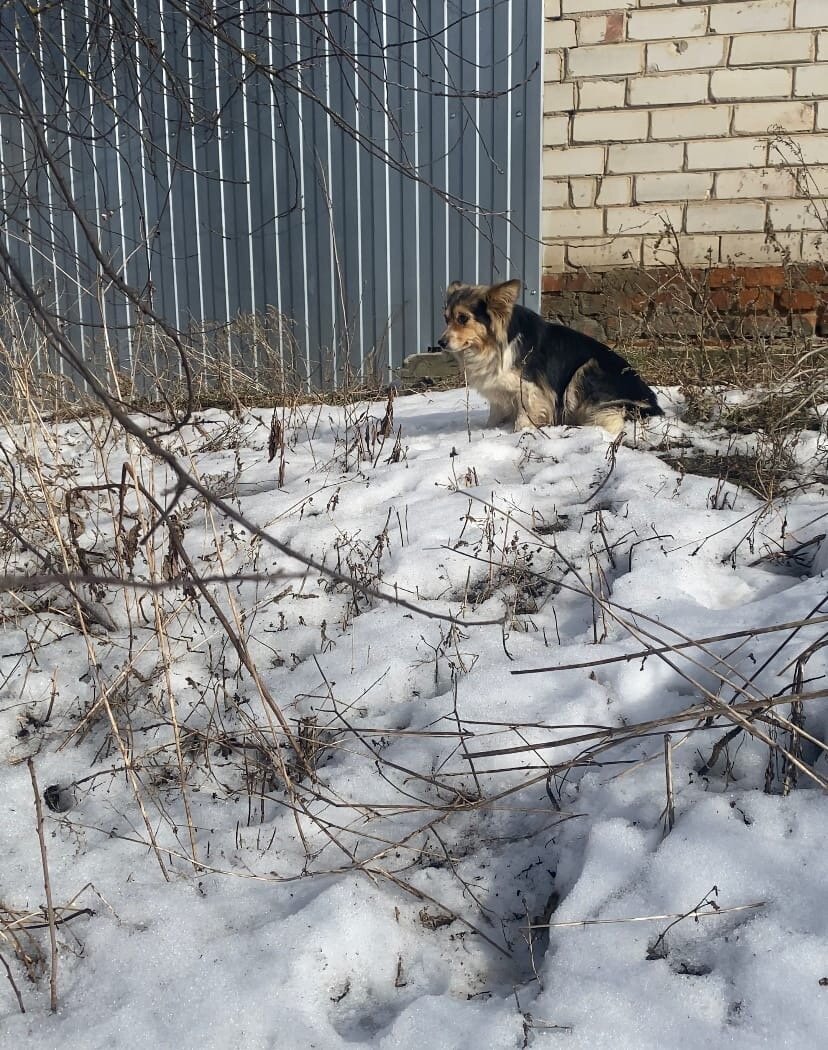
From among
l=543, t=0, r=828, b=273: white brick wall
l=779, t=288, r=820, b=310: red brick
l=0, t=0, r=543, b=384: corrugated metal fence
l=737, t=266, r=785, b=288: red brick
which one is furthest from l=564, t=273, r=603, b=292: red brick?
l=779, t=288, r=820, b=310: red brick

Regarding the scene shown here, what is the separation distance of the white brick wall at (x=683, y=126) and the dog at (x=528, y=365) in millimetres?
1647

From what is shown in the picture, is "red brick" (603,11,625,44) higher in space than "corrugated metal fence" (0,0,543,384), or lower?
higher

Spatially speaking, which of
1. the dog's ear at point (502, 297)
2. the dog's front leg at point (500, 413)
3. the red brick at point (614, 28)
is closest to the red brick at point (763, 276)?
the red brick at point (614, 28)

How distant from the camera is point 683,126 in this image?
20.0 ft

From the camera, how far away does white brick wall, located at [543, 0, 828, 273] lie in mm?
5906

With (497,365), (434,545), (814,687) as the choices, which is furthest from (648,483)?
(497,365)

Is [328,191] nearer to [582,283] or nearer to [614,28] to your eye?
[582,283]

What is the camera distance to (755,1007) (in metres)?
1.25

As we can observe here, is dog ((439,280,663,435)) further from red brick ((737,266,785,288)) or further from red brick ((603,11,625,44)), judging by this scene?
red brick ((603,11,625,44))

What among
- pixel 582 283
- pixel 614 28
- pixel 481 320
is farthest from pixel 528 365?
pixel 614 28

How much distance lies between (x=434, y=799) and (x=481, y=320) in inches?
141

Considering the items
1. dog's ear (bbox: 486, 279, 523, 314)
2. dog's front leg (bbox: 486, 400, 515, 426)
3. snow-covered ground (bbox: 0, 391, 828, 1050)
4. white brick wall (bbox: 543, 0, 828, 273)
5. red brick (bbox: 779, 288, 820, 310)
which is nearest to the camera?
snow-covered ground (bbox: 0, 391, 828, 1050)

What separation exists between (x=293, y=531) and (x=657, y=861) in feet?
6.07

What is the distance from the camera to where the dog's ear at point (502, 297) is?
4879mm
